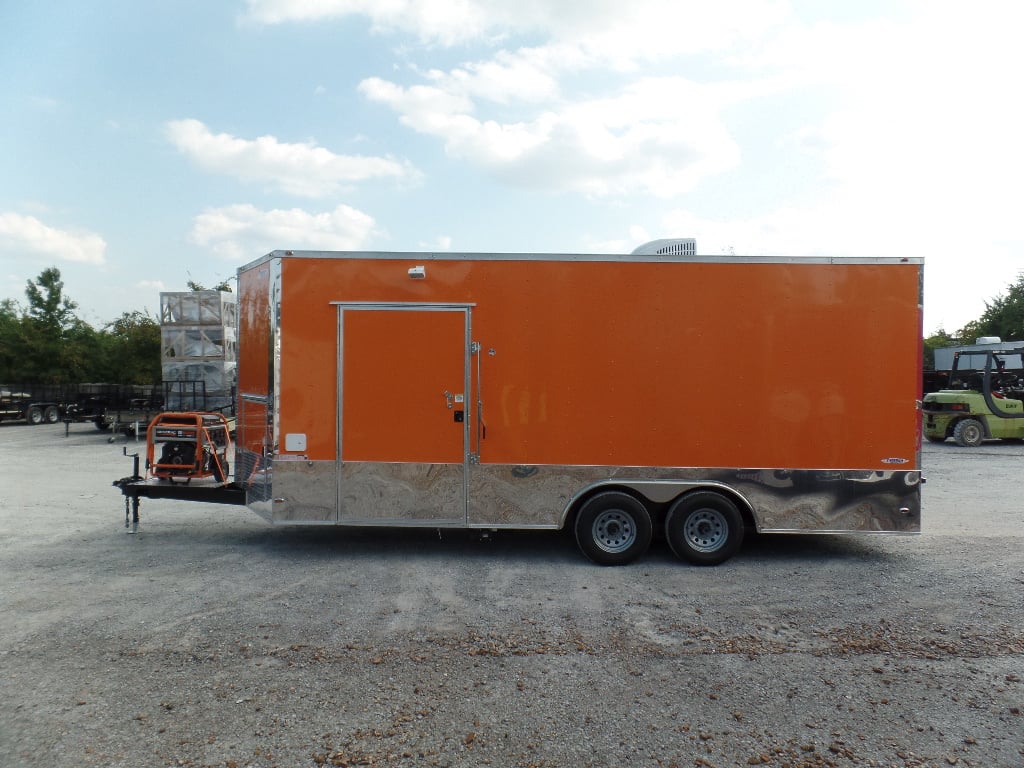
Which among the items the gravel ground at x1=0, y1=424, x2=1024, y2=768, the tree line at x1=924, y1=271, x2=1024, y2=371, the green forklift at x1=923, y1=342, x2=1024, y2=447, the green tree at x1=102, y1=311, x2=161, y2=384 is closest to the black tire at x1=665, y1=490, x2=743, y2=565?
the gravel ground at x1=0, y1=424, x2=1024, y2=768

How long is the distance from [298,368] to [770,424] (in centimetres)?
450

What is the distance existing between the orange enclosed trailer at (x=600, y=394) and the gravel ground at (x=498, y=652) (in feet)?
1.93

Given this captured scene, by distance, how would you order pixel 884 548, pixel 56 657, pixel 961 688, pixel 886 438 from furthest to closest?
pixel 884 548 < pixel 886 438 < pixel 56 657 < pixel 961 688

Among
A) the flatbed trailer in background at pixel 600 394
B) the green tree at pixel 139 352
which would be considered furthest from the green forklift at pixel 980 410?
the green tree at pixel 139 352

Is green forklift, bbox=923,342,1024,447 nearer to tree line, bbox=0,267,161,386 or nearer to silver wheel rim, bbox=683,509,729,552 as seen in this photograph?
silver wheel rim, bbox=683,509,729,552

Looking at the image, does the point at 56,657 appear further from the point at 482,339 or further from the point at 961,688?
the point at 961,688

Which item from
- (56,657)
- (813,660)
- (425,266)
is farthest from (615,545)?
(56,657)

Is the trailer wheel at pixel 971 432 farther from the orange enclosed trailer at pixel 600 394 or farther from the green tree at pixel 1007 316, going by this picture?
the green tree at pixel 1007 316

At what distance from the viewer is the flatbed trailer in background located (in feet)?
20.8

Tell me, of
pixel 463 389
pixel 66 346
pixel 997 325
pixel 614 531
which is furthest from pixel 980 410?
pixel 66 346

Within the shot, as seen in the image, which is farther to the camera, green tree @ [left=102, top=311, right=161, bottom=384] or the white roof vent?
green tree @ [left=102, top=311, right=161, bottom=384]

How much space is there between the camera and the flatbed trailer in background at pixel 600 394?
20.8ft

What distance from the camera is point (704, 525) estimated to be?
6496 millimetres

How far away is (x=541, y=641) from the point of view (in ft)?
15.4
